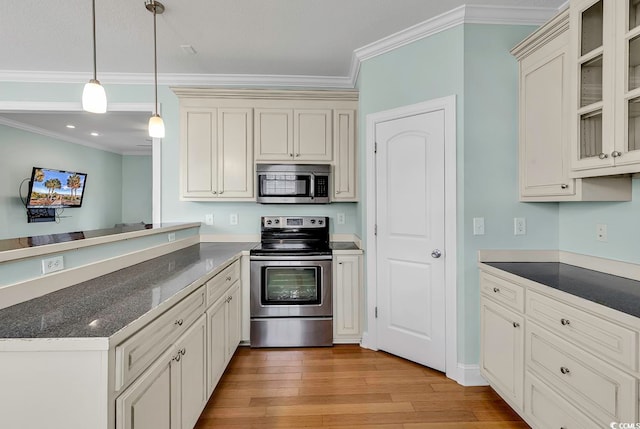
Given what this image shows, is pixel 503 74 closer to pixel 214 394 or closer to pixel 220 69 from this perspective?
pixel 220 69

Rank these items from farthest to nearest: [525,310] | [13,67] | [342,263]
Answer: [13,67] → [342,263] → [525,310]

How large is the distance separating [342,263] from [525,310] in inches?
58.0

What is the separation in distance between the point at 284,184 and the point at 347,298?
4.20 ft

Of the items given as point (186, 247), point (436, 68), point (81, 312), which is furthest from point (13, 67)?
point (436, 68)

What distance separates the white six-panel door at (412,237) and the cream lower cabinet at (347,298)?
24cm

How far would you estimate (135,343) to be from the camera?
1059mm

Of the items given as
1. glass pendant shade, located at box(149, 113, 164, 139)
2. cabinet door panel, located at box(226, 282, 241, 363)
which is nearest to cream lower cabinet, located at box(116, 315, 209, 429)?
cabinet door panel, located at box(226, 282, 241, 363)

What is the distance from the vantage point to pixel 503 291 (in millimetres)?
1909

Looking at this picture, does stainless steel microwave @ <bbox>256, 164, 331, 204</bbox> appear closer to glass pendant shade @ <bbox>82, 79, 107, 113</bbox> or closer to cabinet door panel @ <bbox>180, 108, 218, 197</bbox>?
cabinet door panel @ <bbox>180, 108, 218, 197</bbox>

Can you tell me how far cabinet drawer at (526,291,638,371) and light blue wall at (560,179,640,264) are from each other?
0.63 m

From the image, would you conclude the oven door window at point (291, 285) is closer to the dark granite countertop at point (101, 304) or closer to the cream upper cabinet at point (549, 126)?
the dark granite countertop at point (101, 304)

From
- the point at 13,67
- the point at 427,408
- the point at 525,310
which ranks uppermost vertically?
the point at 13,67

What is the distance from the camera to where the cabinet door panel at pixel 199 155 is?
3.07m

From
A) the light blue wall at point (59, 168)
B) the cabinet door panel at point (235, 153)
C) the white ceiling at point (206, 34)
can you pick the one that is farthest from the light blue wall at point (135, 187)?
the cabinet door panel at point (235, 153)
